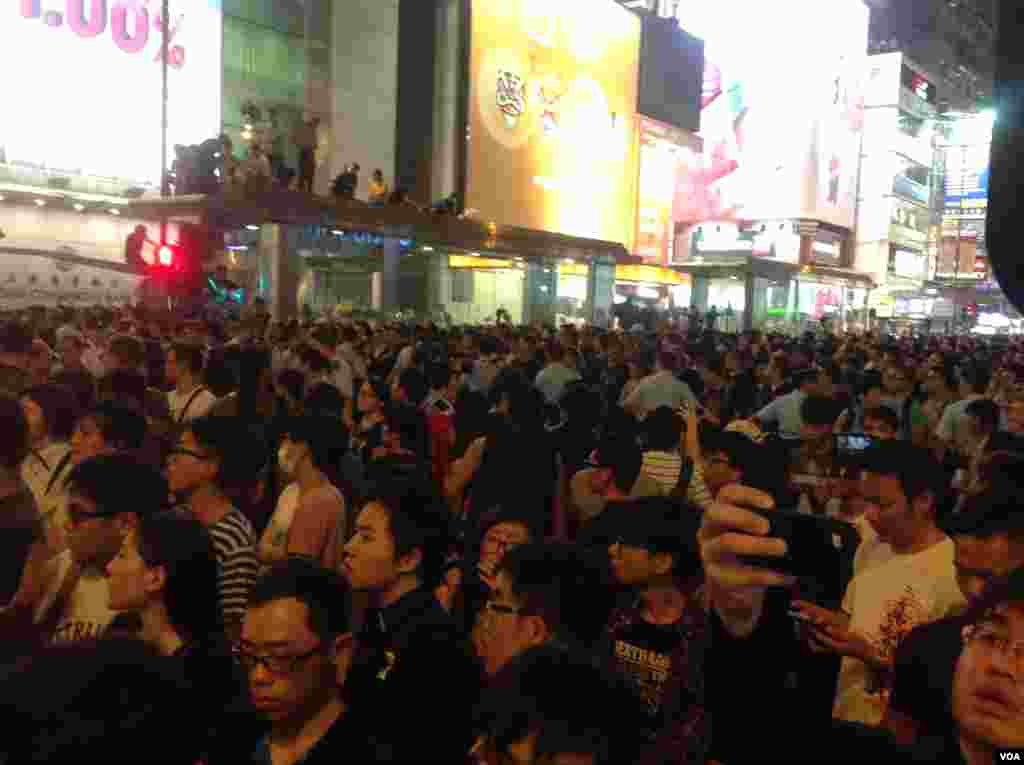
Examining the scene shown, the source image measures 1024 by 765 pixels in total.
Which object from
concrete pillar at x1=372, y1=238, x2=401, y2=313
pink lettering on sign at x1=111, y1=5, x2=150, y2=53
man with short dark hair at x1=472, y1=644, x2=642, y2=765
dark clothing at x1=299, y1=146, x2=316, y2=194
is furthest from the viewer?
pink lettering on sign at x1=111, y1=5, x2=150, y2=53

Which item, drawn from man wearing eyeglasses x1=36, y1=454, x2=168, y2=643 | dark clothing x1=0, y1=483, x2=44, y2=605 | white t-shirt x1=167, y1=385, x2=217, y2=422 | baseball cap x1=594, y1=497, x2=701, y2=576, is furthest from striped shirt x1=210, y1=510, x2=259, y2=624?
white t-shirt x1=167, y1=385, x2=217, y2=422

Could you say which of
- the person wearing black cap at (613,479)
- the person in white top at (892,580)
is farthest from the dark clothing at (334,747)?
the person wearing black cap at (613,479)

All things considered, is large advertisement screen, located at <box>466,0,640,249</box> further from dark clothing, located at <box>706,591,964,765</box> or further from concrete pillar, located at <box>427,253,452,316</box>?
dark clothing, located at <box>706,591,964,765</box>

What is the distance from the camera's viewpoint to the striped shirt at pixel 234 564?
3.44 meters

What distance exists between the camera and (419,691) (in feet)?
8.38

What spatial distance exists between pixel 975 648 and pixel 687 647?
30.0 inches

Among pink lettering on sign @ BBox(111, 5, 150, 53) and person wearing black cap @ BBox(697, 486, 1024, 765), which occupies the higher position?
pink lettering on sign @ BBox(111, 5, 150, 53)

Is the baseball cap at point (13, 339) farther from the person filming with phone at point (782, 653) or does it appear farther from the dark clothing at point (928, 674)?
the dark clothing at point (928, 674)

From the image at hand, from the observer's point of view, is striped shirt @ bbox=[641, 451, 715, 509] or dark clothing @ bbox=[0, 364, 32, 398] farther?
dark clothing @ bbox=[0, 364, 32, 398]

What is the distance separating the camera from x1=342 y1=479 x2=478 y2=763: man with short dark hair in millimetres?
2457

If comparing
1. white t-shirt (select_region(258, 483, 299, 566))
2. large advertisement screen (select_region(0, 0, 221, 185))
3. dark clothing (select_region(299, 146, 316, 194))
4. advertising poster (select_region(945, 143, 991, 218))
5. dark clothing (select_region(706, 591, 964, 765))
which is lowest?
white t-shirt (select_region(258, 483, 299, 566))

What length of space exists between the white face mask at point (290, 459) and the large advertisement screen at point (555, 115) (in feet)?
97.3

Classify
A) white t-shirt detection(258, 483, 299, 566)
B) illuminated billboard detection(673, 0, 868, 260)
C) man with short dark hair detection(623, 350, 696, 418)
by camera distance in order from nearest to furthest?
1. white t-shirt detection(258, 483, 299, 566)
2. man with short dark hair detection(623, 350, 696, 418)
3. illuminated billboard detection(673, 0, 868, 260)

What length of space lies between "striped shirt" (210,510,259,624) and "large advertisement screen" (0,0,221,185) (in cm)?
2284
